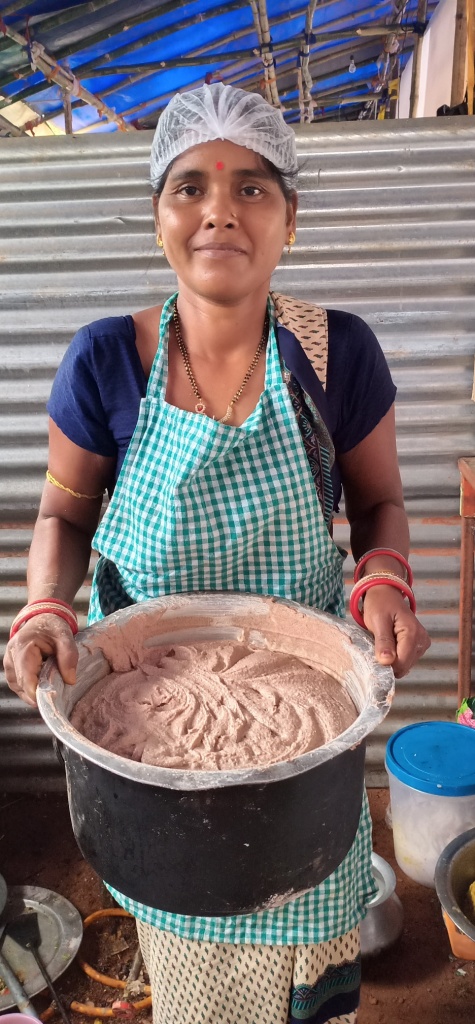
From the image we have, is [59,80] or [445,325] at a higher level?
[59,80]

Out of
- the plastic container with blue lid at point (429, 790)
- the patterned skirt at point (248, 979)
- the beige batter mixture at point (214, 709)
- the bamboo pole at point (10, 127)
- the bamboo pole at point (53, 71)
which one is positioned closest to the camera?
the beige batter mixture at point (214, 709)

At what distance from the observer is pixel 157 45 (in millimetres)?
3871

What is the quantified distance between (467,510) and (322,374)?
1470 millimetres

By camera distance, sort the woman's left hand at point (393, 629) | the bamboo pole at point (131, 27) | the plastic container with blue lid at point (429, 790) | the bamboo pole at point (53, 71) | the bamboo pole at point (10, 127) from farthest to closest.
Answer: the bamboo pole at point (10, 127)
the bamboo pole at point (131, 27)
the bamboo pole at point (53, 71)
the plastic container with blue lid at point (429, 790)
the woman's left hand at point (393, 629)

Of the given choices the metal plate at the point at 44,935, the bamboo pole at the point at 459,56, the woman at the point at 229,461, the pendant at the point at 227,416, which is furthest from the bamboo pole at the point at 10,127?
the metal plate at the point at 44,935

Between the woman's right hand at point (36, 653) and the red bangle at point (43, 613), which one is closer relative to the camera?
the woman's right hand at point (36, 653)

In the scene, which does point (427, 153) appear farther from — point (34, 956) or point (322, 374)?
point (34, 956)

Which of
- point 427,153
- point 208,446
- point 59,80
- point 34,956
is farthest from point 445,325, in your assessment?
point 34,956

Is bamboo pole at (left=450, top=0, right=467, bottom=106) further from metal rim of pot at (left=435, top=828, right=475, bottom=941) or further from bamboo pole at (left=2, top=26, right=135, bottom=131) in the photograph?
metal rim of pot at (left=435, top=828, right=475, bottom=941)

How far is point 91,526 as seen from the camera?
181 cm

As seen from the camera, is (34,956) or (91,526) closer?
(91,526)

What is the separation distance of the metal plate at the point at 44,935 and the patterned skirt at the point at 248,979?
118 cm

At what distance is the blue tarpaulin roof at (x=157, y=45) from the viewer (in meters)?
3.19

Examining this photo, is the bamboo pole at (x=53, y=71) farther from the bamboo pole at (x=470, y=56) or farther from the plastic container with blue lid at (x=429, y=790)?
the plastic container with blue lid at (x=429, y=790)
